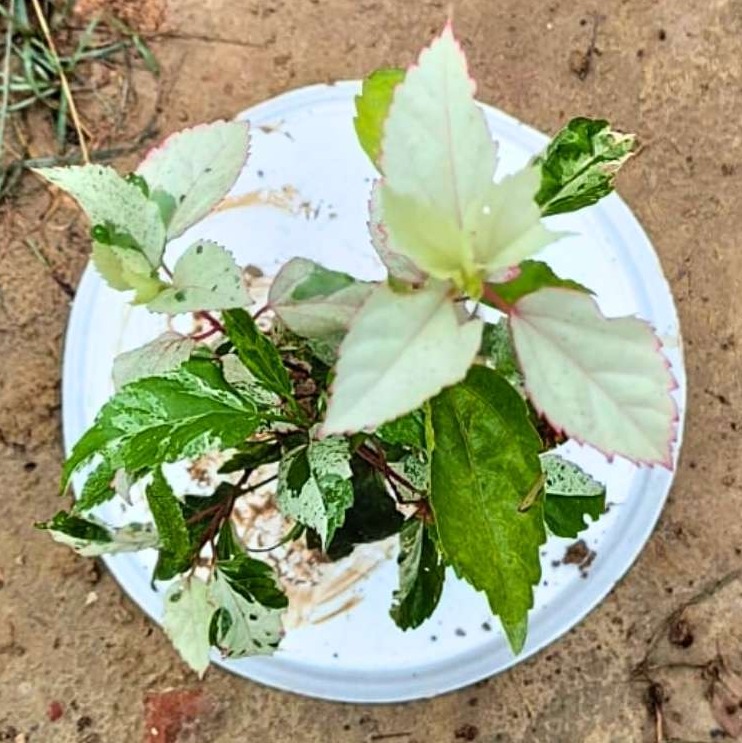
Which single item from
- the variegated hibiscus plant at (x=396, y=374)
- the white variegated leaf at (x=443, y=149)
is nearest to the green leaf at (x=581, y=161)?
the variegated hibiscus plant at (x=396, y=374)

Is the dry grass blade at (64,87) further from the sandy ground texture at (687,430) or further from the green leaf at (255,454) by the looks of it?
the green leaf at (255,454)

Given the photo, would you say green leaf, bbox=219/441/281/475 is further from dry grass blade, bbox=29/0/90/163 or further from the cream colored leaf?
dry grass blade, bbox=29/0/90/163

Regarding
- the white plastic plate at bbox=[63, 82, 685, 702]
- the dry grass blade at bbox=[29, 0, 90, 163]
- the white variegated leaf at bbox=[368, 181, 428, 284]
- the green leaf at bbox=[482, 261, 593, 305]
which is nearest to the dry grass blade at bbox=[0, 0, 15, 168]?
the dry grass blade at bbox=[29, 0, 90, 163]

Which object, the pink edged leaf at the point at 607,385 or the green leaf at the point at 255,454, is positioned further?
the green leaf at the point at 255,454

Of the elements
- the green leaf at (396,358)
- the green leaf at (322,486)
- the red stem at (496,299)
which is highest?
the green leaf at (396,358)

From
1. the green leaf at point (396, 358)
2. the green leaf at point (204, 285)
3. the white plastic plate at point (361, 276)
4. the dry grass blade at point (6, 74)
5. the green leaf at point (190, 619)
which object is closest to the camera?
the green leaf at point (396, 358)

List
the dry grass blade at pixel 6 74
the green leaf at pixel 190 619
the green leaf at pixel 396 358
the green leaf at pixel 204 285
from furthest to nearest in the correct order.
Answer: the dry grass blade at pixel 6 74 → the green leaf at pixel 190 619 → the green leaf at pixel 204 285 → the green leaf at pixel 396 358
